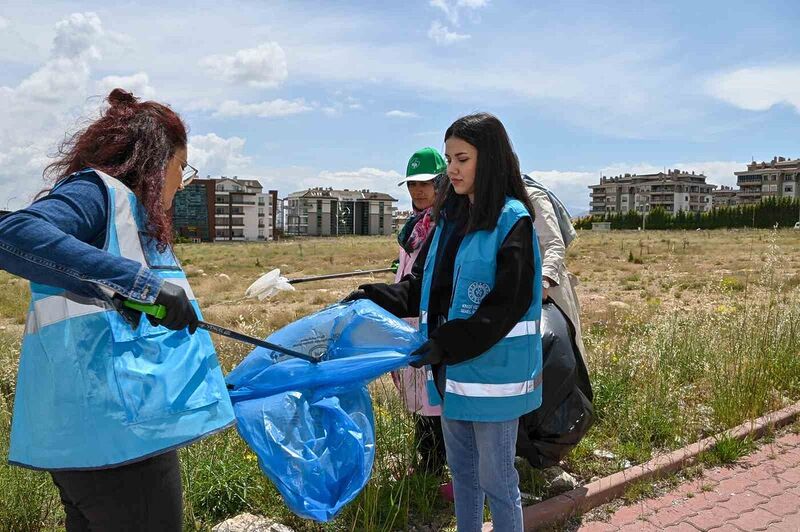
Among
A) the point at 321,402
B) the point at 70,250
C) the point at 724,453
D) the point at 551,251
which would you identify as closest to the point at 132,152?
the point at 70,250

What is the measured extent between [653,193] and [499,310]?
138058 millimetres

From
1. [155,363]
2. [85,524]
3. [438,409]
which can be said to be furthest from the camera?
[438,409]

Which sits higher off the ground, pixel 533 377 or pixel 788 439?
pixel 533 377

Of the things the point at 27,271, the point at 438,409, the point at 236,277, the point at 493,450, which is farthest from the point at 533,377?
the point at 236,277

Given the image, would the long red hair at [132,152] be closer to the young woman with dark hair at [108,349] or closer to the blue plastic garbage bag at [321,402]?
the young woman with dark hair at [108,349]

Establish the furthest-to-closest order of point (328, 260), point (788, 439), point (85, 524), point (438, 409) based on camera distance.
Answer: point (328, 260)
point (788, 439)
point (438, 409)
point (85, 524)

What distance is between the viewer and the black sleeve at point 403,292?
9.68 ft

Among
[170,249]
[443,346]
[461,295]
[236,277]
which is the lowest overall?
[236,277]

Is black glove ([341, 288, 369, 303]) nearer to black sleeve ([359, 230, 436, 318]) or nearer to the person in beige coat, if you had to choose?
black sleeve ([359, 230, 436, 318])

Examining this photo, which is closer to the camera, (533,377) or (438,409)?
(533,377)

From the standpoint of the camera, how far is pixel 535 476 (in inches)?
138

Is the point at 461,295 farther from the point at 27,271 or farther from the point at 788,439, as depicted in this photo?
the point at 788,439

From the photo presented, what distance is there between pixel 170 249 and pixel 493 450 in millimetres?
1313

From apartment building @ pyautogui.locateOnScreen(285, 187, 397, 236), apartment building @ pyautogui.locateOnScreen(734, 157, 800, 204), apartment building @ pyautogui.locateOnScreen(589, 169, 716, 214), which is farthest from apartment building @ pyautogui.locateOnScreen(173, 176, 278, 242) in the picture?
apartment building @ pyautogui.locateOnScreen(734, 157, 800, 204)
